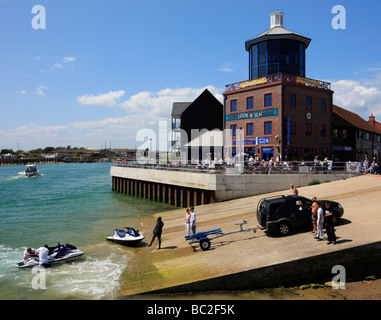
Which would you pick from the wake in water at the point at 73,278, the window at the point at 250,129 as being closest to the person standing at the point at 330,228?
the wake in water at the point at 73,278

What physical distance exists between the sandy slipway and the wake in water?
68 centimetres

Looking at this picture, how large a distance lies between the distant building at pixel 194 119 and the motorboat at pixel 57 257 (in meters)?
34.1

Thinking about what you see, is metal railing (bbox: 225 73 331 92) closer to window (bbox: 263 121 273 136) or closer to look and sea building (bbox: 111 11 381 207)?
look and sea building (bbox: 111 11 381 207)

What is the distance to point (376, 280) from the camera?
970 centimetres

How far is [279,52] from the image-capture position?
30.3 metres

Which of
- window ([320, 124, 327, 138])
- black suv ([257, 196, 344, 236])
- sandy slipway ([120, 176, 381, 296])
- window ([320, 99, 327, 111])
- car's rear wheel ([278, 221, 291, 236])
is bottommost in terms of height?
sandy slipway ([120, 176, 381, 296])

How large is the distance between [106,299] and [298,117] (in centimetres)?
2532

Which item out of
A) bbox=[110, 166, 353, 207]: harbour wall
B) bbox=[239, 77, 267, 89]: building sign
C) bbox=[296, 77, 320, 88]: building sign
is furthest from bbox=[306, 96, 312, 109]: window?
bbox=[110, 166, 353, 207]: harbour wall

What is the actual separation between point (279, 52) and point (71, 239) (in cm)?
2711

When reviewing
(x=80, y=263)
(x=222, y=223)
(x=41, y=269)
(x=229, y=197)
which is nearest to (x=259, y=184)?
(x=229, y=197)

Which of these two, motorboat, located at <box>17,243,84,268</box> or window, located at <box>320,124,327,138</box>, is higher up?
window, located at <box>320,124,327,138</box>

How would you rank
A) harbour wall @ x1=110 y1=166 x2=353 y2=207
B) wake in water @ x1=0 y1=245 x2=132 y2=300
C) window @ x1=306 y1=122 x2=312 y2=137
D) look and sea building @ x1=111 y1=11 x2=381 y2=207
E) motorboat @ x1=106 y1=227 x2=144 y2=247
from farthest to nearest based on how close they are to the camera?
1. window @ x1=306 y1=122 x2=312 y2=137
2. look and sea building @ x1=111 y1=11 x2=381 y2=207
3. harbour wall @ x1=110 y1=166 x2=353 y2=207
4. motorboat @ x1=106 y1=227 x2=144 y2=247
5. wake in water @ x1=0 y1=245 x2=132 y2=300

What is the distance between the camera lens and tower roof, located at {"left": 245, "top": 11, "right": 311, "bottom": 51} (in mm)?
30234

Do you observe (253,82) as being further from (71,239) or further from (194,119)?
(71,239)
